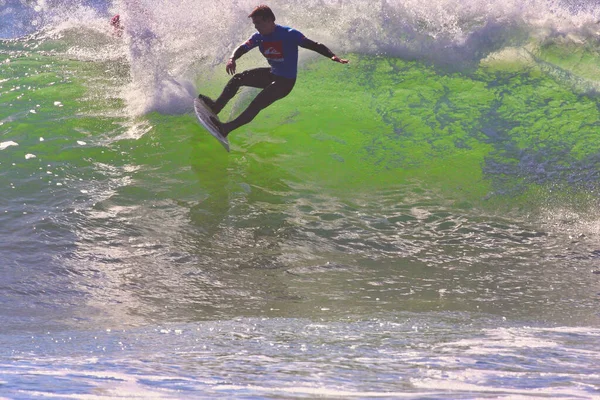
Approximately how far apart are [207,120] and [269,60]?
2.85ft

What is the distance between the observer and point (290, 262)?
Answer: 5.91m

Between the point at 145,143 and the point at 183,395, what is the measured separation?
6108 mm

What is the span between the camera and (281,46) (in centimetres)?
738

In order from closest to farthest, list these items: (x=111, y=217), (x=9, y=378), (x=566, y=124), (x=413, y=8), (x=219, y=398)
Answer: (x=219, y=398) < (x=9, y=378) < (x=111, y=217) < (x=566, y=124) < (x=413, y=8)

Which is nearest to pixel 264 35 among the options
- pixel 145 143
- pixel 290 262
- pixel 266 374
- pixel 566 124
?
pixel 145 143

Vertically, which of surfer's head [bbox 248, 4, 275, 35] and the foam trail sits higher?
the foam trail

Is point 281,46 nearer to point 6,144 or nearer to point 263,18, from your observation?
point 263,18

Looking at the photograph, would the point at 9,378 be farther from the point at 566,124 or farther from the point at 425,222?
the point at 566,124

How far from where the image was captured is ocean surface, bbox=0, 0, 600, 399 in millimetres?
3197

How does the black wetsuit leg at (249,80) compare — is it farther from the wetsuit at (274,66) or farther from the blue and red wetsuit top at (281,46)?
the blue and red wetsuit top at (281,46)

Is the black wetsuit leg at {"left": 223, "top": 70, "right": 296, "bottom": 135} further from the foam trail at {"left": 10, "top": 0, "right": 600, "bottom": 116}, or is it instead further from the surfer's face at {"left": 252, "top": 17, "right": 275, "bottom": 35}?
the foam trail at {"left": 10, "top": 0, "right": 600, "bottom": 116}

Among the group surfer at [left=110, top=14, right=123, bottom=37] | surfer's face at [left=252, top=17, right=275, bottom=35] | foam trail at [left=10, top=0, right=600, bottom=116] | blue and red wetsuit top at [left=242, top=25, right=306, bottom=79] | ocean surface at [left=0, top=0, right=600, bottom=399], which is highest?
surfer at [left=110, top=14, right=123, bottom=37]

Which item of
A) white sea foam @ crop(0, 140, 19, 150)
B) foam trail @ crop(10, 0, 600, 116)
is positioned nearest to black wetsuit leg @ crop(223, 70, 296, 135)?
foam trail @ crop(10, 0, 600, 116)

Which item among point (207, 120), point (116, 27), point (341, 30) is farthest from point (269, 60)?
point (116, 27)
